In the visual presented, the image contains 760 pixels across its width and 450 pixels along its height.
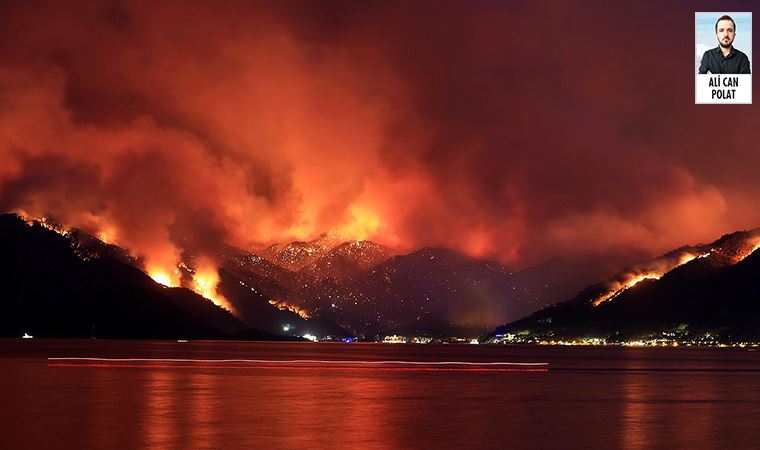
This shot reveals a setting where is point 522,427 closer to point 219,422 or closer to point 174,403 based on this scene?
point 219,422

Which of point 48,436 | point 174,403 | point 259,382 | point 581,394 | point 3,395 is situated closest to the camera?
point 48,436

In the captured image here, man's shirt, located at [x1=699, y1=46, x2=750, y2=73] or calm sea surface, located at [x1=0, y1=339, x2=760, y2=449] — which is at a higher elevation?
man's shirt, located at [x1=699, y1=46, x2=750, y2=73]

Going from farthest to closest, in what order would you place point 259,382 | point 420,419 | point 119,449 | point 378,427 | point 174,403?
1. point 259,382
2. point 174,403
3. point 420,419
4. point 378,427
5. point 119,449

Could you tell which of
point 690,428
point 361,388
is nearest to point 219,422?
point 690,428

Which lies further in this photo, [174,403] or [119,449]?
[174,403]

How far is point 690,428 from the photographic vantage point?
39531 mm

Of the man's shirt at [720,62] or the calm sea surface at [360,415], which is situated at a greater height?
the man's shirt at [720,62]

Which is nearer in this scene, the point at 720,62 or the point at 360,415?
the point at 360,415

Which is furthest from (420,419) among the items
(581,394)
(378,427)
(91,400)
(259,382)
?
(259,382)

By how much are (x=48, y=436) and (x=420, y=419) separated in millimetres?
14088

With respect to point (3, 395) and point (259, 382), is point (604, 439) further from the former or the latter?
point (259, 382)

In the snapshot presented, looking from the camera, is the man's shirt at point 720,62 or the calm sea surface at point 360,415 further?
the man's shirt at point 720,62

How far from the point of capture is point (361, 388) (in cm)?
6481

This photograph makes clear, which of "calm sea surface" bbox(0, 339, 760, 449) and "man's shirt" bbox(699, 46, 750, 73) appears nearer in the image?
"calm sea surface" bbox(0, 339, 760, 449)
